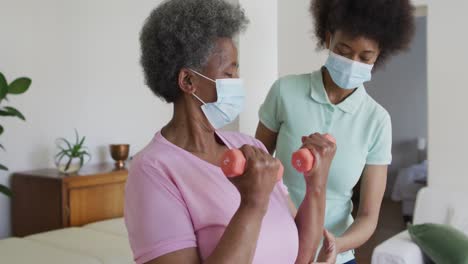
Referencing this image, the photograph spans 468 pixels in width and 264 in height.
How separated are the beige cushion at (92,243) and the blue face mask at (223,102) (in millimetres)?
1614

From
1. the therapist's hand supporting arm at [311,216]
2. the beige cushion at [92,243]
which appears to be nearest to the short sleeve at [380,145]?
the therapist's hand supporting arm at [311,216]

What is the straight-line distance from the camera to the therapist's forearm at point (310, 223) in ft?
3.73

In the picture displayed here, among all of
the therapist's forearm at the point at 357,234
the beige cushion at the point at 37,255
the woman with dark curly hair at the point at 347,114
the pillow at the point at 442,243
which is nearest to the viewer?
the therapist's forearm at the point at 357,234

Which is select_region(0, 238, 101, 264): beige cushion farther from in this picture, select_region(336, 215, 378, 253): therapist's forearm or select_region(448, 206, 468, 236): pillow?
select_region(448, 206, 468, 236): pillow

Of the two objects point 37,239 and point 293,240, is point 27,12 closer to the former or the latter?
point 37,239

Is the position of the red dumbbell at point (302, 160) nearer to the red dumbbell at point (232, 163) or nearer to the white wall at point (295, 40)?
the red dumbbell at point (232, 163)

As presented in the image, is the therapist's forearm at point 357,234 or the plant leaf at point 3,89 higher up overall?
the plant leaf at point 3,89

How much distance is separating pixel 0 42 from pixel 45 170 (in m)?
0.89

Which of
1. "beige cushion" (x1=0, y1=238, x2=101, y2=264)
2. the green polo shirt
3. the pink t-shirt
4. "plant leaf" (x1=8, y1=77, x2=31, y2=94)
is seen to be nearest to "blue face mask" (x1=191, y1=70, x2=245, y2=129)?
the pink t-shirt

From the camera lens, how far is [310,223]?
1.14 m

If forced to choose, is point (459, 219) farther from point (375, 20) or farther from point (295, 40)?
point (375, 20)

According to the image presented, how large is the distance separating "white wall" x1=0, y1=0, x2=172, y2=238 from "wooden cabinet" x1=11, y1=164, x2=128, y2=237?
17cm

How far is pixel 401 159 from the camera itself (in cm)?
705

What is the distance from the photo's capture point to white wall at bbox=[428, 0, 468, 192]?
3.36m
